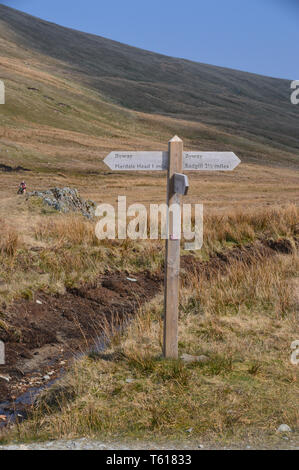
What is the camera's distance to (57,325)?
7219 mm

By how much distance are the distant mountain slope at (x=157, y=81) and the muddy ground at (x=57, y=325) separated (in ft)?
165

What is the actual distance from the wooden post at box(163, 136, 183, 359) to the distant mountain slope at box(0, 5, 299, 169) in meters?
53.4

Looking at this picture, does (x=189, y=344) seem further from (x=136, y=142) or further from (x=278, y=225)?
(x=136, y=142)

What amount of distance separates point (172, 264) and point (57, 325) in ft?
8.26

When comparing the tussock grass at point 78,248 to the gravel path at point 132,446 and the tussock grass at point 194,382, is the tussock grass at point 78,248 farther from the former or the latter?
the gravel path at point 132,446

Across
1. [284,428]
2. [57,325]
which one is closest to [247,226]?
[57,325]

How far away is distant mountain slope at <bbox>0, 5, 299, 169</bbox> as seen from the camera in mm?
78688

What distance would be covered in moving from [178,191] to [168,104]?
79.9m

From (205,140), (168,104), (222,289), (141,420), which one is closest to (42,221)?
(222,289)

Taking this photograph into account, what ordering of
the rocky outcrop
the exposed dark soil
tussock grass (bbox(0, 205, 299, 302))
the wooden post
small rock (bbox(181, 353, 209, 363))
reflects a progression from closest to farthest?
1. the wooden post
2. small rock (bbox(181, 353, 209, 363))
3. the exposed dark soil
4. tussock grass (bbox(0, 205, 299, 302))
5. the rocky outcrop

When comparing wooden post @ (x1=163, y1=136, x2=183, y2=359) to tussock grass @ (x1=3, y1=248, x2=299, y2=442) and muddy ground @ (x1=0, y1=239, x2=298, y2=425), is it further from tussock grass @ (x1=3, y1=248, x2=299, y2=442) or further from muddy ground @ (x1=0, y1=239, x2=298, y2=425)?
muddy ground @ (x1=0, y1=239, x2=298, y2=425)

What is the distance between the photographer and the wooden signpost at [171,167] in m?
5.30

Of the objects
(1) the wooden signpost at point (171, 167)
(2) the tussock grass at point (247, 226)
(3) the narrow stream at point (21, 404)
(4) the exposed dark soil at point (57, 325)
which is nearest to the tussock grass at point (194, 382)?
(3) the narrow stream at point (21, 404)

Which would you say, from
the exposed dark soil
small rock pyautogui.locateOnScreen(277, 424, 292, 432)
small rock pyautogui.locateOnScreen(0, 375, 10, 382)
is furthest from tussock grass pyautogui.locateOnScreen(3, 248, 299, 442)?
small rock pyautogui.locateOnScreen(0, 375, 10, 382)
